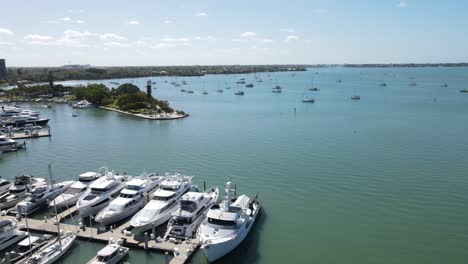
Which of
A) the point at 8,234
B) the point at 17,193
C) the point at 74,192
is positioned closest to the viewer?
the point at 8,234

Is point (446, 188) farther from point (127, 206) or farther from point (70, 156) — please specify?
point (70, 156)

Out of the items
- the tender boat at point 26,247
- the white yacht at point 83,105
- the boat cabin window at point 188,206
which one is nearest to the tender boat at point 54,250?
the tender boat at point 26,247

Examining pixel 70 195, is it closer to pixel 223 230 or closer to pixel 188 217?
pixel 188 217

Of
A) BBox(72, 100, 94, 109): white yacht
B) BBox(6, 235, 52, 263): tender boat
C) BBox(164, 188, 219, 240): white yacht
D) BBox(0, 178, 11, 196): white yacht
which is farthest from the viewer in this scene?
BBox(72, 100, 94, 109): white yacht

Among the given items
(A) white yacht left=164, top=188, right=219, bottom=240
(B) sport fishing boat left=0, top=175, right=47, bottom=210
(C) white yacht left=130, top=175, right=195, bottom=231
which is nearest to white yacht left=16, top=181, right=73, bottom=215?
(B) sport fishing boat left=0, top=175, right=47, bottom=210

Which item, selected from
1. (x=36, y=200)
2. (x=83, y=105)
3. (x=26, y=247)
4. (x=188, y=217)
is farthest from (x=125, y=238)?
(x=83, y=105)

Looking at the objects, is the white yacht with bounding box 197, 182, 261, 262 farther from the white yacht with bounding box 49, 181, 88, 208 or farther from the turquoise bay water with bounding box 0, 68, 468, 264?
the white yacht with bounding box 49, 181, 88, 208

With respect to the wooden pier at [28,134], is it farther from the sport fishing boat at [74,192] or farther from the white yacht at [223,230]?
the white yacht at [223,230]
